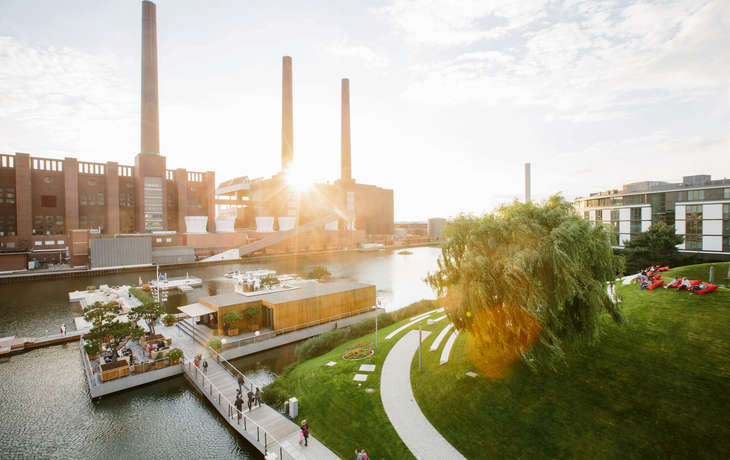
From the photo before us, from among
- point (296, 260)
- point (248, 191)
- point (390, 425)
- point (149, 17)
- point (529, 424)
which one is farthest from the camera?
point (248, 191)

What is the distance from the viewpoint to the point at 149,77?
71.9 meters

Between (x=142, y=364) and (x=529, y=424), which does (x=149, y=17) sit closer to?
(x=142, y=364)

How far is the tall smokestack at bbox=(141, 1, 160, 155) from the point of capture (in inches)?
2822

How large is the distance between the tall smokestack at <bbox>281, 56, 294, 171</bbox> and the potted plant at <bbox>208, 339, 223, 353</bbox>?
237ft

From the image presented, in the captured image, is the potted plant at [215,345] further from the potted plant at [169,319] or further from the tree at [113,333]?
the potted plant at [169,319]

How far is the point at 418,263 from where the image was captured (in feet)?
251

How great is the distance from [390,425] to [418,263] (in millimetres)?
63909

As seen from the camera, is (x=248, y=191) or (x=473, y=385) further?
(x=248, y=191)

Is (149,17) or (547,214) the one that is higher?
(149,17)

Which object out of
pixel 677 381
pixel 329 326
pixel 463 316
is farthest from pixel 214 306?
pixel 677 381

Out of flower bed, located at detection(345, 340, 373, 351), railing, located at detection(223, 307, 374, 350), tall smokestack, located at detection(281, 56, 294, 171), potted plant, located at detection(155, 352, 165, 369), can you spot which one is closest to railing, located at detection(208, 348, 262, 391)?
railing, located at detection(223, 307, 374, 350)

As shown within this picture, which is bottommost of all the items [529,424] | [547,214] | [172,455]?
[172,455]

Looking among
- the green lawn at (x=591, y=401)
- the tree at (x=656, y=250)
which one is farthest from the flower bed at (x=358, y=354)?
the tree at (x=656, y=250)

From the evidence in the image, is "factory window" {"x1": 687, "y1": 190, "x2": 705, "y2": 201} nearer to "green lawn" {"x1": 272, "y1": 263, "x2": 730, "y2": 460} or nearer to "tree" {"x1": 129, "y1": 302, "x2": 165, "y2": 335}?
"green lawn" {"x1": 272, "y1": 263, "x2": 730, "y2": 460}
